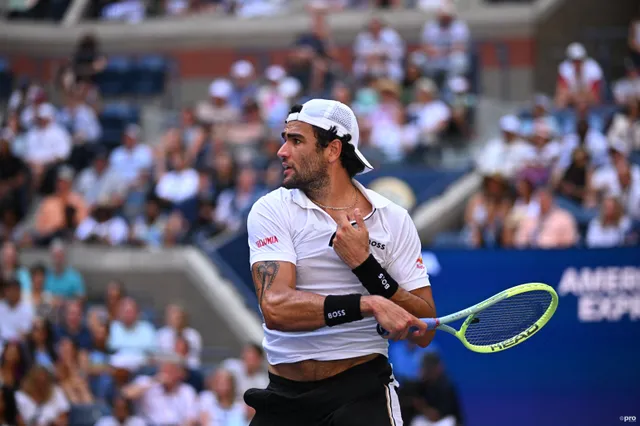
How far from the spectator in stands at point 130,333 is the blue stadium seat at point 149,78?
809 centimetres

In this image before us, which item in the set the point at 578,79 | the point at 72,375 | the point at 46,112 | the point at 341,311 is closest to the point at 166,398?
the point at 72,375

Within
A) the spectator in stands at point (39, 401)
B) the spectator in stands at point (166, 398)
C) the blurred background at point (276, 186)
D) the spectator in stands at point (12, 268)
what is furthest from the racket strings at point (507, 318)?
the spectator in stands at point (12, 268)

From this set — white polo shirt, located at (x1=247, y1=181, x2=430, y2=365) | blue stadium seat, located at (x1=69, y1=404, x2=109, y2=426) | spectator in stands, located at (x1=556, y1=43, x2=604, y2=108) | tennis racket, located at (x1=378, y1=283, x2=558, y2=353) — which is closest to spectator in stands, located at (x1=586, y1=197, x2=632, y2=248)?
spectator in stands, located at (x1=556, y1=43, x2=604, y2=108)

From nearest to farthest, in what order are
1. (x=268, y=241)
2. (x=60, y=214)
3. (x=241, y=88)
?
(x=268, y=241) → (x=60, y=214) → (x=241, y=88)

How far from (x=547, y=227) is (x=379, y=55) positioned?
5669 millimetres

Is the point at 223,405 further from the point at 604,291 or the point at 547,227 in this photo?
the point at 604,291

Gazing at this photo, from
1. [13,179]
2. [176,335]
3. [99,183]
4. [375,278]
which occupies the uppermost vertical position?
[375,278]

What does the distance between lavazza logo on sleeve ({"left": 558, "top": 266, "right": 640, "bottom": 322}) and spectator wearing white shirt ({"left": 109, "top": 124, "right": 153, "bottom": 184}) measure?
788 centimetres

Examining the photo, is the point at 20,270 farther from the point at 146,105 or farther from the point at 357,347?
the point at 357,347

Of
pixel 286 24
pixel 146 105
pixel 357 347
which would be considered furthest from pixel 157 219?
pixel 357 347

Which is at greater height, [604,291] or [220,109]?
[220,109]

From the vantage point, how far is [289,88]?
16031 millimetres

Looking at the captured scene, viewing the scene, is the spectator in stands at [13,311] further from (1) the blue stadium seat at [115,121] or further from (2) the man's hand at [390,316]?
(2) the man's hand at [390,316]

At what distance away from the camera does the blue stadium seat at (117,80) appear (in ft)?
65.5
